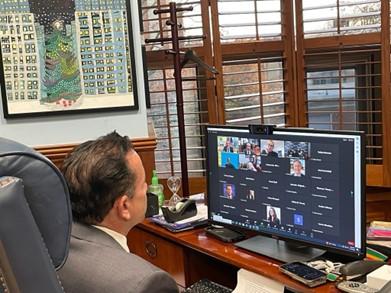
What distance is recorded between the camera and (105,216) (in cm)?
143

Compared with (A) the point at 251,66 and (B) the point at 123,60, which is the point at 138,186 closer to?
(B) the point at 123,60

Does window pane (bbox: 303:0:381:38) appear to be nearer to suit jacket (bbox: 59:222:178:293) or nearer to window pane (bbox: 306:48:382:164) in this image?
window pane (bbox: 306:48:382:164)

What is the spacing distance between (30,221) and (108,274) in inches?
15.9

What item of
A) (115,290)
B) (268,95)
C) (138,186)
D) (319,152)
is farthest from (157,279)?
(268,95)

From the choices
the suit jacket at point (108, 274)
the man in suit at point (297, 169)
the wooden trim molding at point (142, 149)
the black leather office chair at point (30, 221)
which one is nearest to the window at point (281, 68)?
the wooden trim molding at point (142, 149)

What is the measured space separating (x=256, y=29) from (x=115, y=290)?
7.68 ft

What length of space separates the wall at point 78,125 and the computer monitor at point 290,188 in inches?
26.0

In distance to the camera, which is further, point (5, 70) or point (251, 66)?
point (251, 66)

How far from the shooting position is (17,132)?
8.35ft

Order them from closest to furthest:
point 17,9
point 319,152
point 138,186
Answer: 1. point 138,186
2. point 319,152
3. point 17,9

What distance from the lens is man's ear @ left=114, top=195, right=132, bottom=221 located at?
144 cm

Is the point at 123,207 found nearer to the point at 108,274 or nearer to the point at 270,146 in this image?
the point at 108,274

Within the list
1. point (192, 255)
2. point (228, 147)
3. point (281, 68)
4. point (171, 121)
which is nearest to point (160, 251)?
point (192, 255)

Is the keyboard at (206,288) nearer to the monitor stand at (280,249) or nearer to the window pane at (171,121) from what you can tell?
the monitor stand at (280,249)
